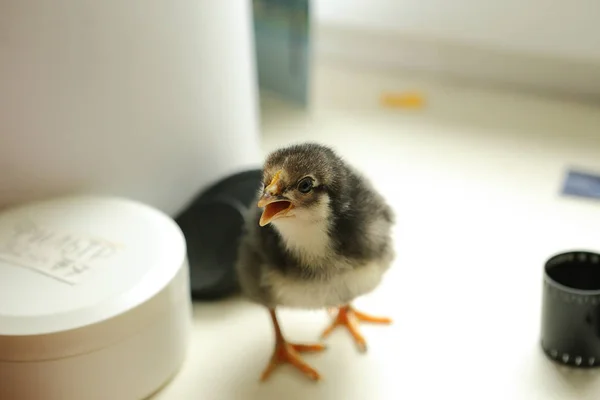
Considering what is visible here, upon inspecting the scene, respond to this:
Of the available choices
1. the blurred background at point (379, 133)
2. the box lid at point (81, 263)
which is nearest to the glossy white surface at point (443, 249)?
the blurred background at point (379, 133)

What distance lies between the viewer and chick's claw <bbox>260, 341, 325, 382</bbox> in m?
0.79

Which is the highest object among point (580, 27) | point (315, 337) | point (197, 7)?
point (197, 7)

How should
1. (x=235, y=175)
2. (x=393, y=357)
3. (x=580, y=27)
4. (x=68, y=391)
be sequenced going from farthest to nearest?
(x=580, y=27) → (x=235, y=175) → (x=393, y=357) → (x=68, y=391)

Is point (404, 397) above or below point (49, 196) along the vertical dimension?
below

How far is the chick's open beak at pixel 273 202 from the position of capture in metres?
0.66

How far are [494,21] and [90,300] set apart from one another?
0.85 m

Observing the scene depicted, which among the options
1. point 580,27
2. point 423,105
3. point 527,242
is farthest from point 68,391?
point 580,27

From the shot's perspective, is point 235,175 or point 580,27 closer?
point 235,175

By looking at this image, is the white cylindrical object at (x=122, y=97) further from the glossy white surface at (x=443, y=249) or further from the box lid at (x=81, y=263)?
the glossy white surface at (x=443, y=249)

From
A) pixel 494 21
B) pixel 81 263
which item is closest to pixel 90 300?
pixel 81 263

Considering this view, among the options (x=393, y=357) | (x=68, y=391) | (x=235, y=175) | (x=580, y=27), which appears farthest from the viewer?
(x=580, y=27)

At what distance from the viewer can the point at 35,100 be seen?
2.55 feet

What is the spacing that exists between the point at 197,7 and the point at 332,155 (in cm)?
29

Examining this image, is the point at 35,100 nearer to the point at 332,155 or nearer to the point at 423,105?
the point at 332,155
